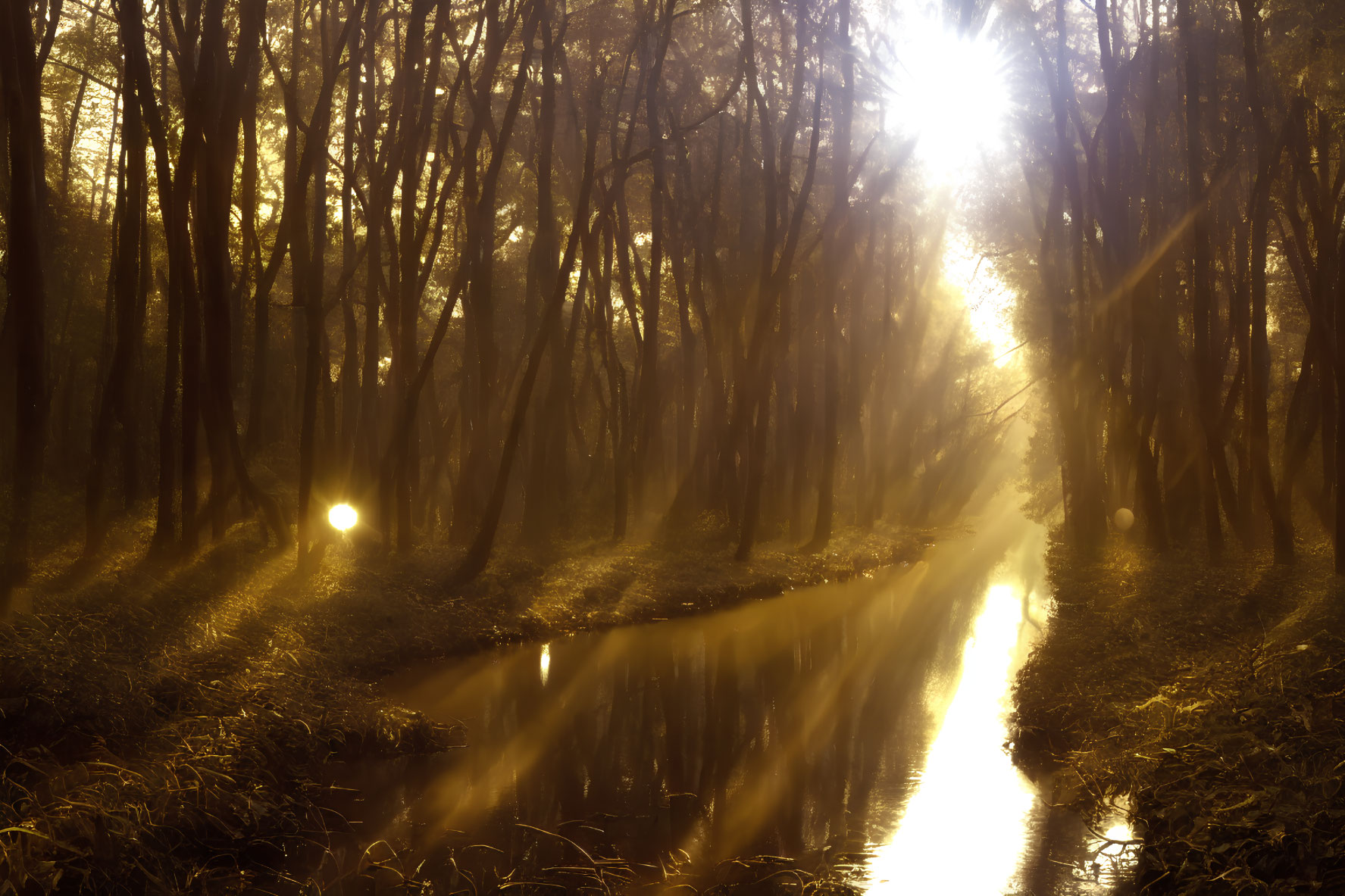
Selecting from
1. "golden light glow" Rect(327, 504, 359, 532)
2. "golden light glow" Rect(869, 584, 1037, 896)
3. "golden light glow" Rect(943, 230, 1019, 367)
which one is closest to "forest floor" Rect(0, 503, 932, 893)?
"golden light glow" Rect(869, 584, 1037, 896)

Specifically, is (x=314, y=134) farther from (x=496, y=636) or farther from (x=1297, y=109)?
(x=1297, y=109)

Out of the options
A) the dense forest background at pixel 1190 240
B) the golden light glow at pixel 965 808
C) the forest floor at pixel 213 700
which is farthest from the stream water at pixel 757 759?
the dense forest background at pixel 1190 240

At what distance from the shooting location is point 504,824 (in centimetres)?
719

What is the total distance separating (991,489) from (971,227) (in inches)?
2018

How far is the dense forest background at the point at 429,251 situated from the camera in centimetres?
1399

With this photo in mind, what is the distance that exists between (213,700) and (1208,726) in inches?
250

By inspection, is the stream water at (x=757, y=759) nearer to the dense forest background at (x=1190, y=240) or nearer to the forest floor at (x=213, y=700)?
the forest floor at (x=213, y=700)

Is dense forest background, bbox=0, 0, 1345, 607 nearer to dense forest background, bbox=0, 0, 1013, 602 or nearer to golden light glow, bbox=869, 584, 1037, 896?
dense forest background, bbox=0, 0, 1013, 602

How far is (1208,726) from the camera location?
7.58 metres

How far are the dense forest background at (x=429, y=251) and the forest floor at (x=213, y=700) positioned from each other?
3.37 feet

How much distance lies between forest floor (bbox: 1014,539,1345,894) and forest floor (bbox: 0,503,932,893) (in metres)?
4.31

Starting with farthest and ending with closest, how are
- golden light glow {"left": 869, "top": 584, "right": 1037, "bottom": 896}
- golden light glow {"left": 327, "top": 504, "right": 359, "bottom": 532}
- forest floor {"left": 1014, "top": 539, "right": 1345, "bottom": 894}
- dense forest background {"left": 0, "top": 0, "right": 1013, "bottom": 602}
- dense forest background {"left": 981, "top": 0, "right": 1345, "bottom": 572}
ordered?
golden light glow {"left": 327, "top": 504, "right": 359, "bottom": 532}
dense forest background {"left": 981, "top": 0, "right": 1345, "bottom": 572}
dense forest background {"left": 0, "top": 0, "right": 1013, "bottom": 602}
golden light glow {"left": 869, "top": 584, "right": 1037, "bottom": 896}
forest floor {"left": 1014, "top": 539, "right": 1345, "bottom": 894}

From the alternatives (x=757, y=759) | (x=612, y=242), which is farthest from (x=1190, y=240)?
(x=757, y=759)

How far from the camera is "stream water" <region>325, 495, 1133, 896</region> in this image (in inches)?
274
